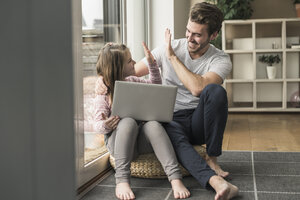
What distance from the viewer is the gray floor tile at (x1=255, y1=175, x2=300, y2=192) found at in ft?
6.15

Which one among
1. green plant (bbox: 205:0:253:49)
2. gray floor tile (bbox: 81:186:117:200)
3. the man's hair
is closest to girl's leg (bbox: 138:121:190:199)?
gray floor tile (bbox: 81:186:117:200)

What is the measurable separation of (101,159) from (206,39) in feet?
2.78

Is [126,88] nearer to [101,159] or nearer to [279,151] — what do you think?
[101,159]

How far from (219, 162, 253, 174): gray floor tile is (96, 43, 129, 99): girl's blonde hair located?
29.5 inches

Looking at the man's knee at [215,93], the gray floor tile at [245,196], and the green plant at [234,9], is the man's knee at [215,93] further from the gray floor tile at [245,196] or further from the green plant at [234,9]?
the green plant at [234,9]

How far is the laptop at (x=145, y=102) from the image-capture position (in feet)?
6.51

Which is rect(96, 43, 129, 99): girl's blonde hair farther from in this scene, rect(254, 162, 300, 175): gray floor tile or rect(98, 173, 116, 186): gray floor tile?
rect(254, 162, 300, 175): gray floor tile

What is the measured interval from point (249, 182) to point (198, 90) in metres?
0.51

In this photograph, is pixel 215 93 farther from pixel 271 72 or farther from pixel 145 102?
pixel 271 72

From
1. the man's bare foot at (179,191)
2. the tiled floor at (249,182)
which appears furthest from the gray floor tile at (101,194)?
the man's bare foot at (179,191)

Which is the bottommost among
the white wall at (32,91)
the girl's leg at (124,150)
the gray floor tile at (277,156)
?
the gray floor tile at (277,156)

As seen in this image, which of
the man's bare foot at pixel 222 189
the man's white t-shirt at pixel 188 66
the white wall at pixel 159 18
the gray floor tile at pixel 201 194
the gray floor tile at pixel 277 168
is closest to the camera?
the man's bare foot at pixel 222 189

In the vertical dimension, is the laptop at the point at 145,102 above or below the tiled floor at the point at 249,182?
above

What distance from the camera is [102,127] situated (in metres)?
1.98
